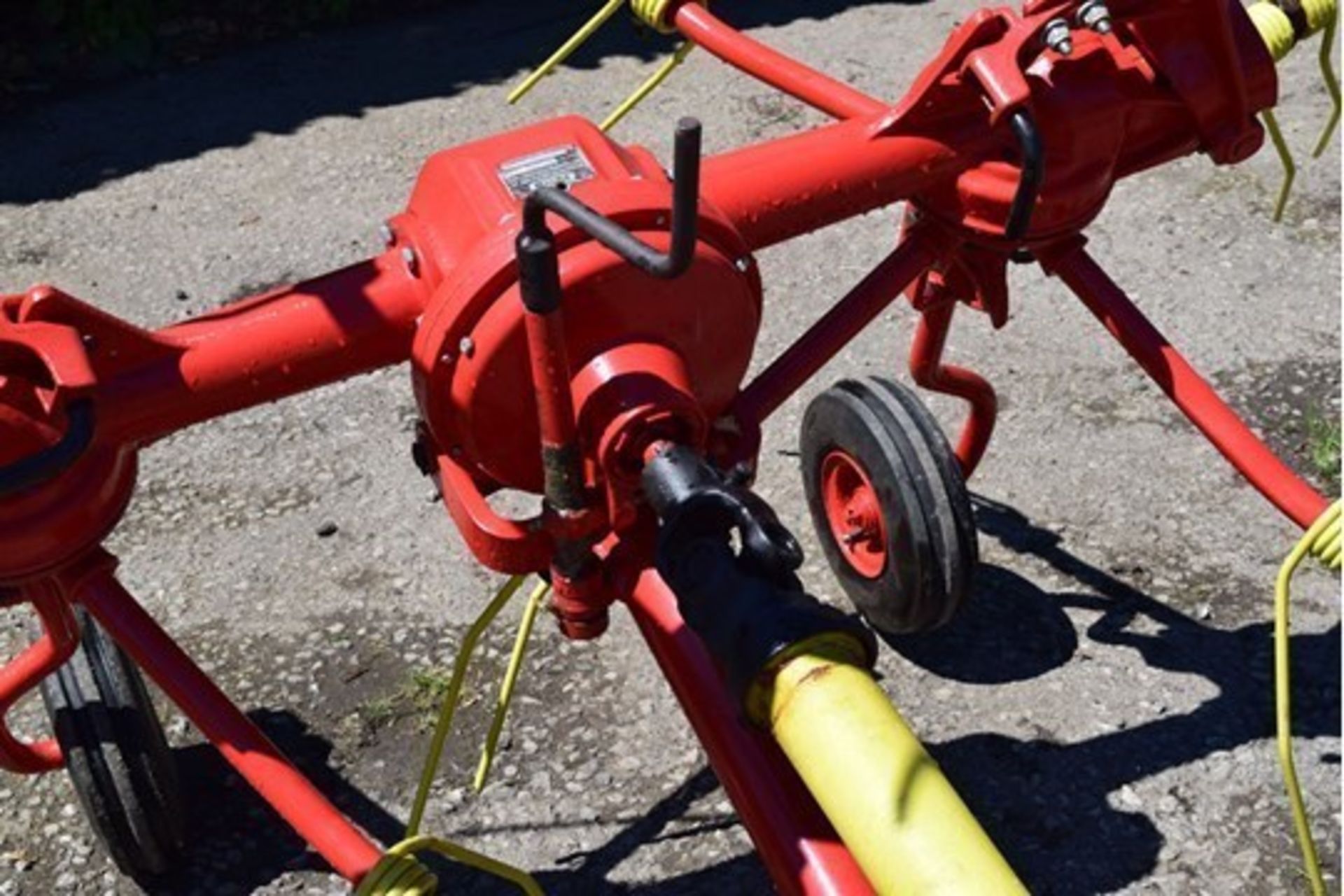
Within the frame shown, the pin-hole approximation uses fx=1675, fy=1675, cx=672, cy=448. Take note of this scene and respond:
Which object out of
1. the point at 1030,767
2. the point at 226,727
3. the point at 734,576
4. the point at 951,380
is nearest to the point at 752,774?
the point at 734,576

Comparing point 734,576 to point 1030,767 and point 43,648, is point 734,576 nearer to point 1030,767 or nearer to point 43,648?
point 43,648

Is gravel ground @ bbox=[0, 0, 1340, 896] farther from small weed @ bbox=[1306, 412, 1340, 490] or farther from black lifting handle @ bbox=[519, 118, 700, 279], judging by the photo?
black lifting handle @ bbox=[519, 118, 700, 279]

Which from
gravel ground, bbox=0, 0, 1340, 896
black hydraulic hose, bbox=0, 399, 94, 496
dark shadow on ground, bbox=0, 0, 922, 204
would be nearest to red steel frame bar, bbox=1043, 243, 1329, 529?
gravel ground, bbox=0, 0, 1340, 896

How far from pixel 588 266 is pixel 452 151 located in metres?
0.31

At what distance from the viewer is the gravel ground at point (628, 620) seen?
252cm

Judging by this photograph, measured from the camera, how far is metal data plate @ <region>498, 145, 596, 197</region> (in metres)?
1.81

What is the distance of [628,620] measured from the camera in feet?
9.59

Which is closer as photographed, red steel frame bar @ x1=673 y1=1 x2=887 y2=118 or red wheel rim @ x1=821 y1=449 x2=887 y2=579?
red steel frame bar @ x1=673 y1=1 x2=887 y2=118

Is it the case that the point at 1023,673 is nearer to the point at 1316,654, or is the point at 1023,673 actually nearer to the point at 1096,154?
the point at 1316,654

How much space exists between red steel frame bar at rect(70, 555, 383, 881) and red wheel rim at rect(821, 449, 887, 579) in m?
1.09

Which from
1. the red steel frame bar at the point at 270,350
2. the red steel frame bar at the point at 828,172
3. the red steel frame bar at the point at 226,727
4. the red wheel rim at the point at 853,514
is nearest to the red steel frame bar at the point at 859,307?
the red steel frame bar at the point at 828,172

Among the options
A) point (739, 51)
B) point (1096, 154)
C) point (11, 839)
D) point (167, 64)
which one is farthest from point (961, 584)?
point (167, 64)

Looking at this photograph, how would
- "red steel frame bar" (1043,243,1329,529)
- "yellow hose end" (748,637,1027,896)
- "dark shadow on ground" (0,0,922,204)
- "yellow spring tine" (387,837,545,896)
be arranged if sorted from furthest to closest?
"dark shadow on ground" (0,0,922,204) → "red steel frame bar" (1043,243,1329,529) → "yellow spring tine" (387,837,545,896) → "yellow hose end" (748,637,1027,896)

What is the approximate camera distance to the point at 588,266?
1689 mm
